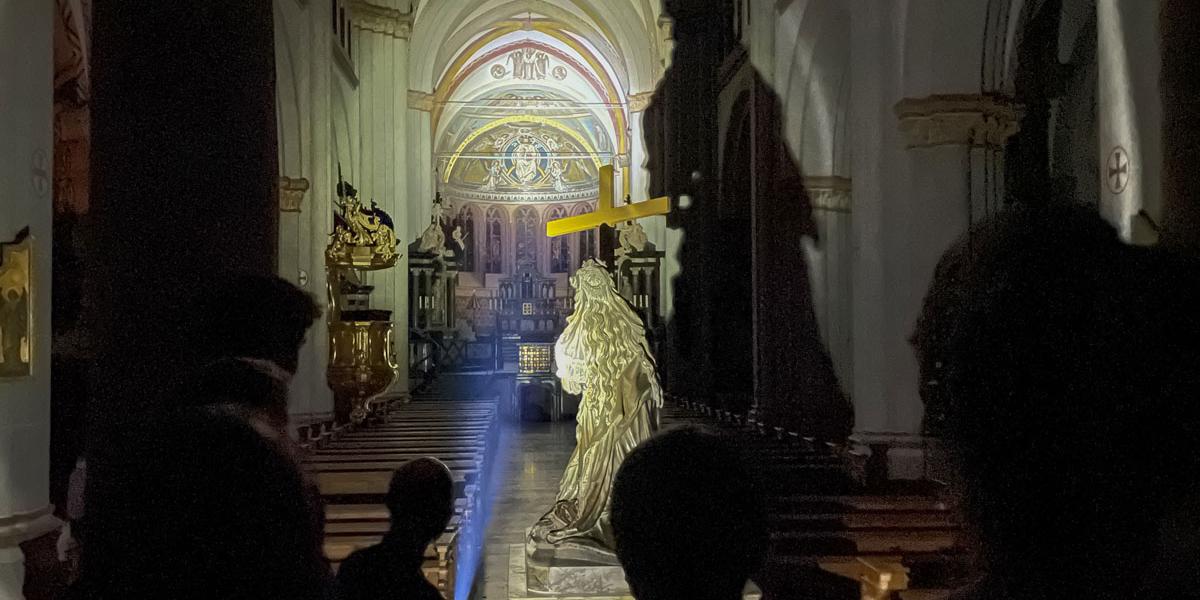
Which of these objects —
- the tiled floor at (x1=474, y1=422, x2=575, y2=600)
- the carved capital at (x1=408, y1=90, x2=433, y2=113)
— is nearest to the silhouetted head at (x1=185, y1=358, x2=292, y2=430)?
the tiled floor at (x1=474, y1=422, x2=575, y2=600)

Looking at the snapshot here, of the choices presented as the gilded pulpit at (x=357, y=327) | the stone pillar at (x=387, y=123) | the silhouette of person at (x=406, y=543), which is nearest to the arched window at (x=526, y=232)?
the stone pillar at (x=387, y=123)

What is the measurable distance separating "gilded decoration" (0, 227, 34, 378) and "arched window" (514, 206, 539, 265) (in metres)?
30.5

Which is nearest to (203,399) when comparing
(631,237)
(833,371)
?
(833,371)

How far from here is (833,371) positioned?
970cm

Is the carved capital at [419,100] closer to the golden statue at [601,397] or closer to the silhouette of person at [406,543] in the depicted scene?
the golden statue at [601,397]

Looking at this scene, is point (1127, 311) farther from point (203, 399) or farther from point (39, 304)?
point (39, 304)

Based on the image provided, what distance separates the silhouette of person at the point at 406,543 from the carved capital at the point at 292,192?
587cm

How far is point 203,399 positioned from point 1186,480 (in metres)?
1.77

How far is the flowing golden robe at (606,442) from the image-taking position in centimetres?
561

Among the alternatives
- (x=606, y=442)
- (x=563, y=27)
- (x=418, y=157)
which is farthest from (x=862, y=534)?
(x=563, y=27)

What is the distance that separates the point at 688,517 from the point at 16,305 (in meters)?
4.00

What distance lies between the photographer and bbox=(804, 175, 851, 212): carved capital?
9555 millimetres

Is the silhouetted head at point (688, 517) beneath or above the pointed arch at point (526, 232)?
beneath

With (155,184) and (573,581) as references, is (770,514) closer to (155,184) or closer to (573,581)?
(155,184)
